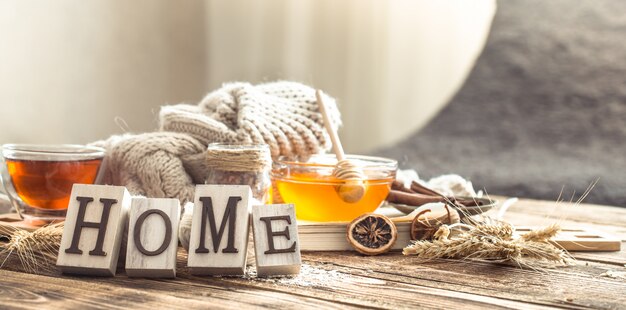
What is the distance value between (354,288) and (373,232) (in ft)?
0.74

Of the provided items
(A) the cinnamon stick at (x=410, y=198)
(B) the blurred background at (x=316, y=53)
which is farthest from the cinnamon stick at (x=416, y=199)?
(B) the blurred background at (x=316, y=53)

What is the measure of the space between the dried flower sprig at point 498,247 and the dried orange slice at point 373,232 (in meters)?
0.05

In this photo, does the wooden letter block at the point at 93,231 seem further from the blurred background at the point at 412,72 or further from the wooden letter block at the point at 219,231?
the blurred background at the point at 412,72

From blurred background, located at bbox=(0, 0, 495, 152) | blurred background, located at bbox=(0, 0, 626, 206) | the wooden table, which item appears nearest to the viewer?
the wooden table

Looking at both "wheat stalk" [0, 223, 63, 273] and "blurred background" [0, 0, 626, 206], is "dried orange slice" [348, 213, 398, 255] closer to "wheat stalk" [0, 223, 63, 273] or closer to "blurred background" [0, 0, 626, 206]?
"wheat stalk" [0, 223, 63, 273]

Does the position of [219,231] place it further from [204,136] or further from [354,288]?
[204,136]

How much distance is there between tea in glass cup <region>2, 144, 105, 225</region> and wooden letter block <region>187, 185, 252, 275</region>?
347 millimetres

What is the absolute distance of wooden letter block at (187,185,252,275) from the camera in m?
0.92

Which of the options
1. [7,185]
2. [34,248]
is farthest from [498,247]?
[7,185]

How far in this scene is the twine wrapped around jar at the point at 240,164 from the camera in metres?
1.15

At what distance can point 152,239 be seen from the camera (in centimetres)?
92

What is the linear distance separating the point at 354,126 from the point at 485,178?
0.91m

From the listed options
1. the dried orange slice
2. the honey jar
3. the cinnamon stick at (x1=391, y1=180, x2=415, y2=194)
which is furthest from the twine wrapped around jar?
the cinnamon stick at (x1=391, y1=180, x2=415, y2=194)

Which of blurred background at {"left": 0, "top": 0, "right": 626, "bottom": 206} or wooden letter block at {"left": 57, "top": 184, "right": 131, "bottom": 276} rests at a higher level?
blurred background at {"left": 0, "top": 0, "right": 626, "bottom": 206}
